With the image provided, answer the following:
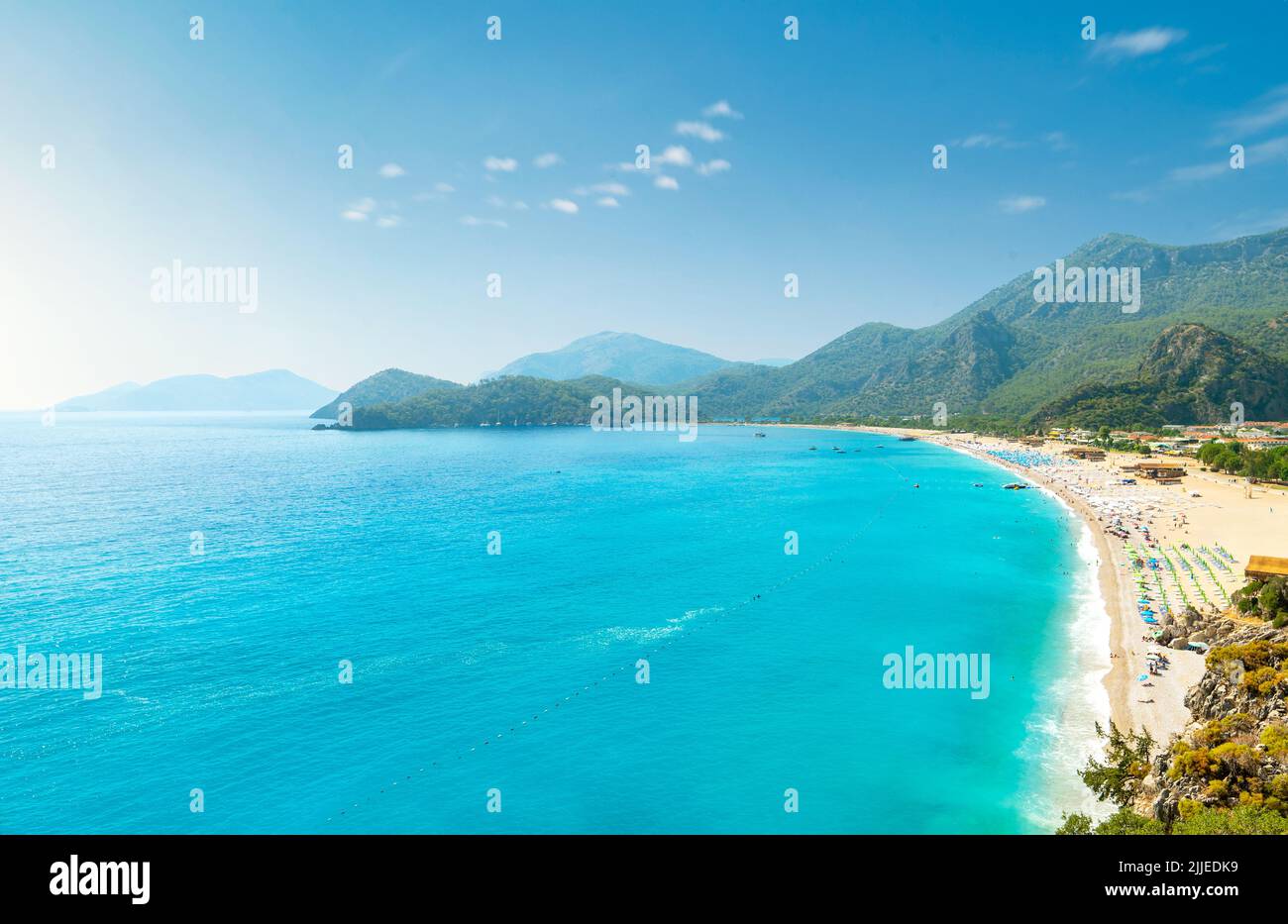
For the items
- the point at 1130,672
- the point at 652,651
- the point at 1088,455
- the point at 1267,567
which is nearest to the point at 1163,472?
the point at 1088,455

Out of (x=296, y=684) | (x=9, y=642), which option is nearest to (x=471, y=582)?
(x=296, y=684)

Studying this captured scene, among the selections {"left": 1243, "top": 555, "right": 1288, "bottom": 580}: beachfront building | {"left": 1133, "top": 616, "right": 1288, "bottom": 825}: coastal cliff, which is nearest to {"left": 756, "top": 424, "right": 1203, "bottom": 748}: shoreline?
{"left": 1133, "top": 616, "right": 1288, "bottom": 825}: coastal cliff

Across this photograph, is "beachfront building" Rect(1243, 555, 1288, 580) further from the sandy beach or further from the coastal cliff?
the coastal cliff

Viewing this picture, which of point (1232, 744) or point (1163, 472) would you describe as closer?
point (1232, 744)

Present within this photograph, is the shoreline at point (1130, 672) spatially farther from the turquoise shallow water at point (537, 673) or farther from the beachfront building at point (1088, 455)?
the beachfront building at point (1088, 455)

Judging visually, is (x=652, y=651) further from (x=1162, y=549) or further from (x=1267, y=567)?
(x=1162, y=549)

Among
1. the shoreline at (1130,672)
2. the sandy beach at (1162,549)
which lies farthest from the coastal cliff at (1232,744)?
the sandy beach at (1162,549)
